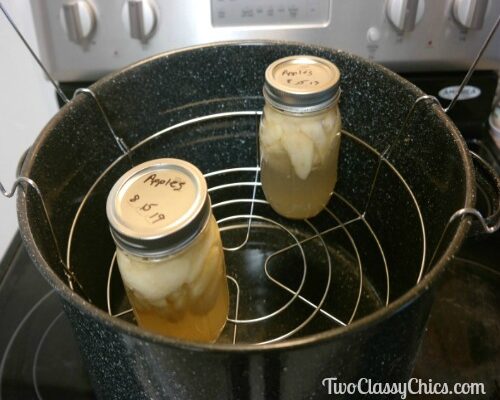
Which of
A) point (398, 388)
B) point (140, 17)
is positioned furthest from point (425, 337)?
point (140, 17)

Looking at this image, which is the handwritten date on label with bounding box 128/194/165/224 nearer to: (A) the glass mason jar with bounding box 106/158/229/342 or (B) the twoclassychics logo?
(A) the glass mason jar with bounding box 106/158/229/342

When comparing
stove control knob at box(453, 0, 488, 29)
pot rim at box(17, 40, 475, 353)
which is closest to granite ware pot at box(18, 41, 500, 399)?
pot rim at box(17, 40, 475, 353)

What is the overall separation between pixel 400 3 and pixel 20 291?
1.73ft

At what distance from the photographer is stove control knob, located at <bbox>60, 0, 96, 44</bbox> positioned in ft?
1.71

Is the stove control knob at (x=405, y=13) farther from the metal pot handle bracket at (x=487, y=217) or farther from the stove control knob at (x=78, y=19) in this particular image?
the stove control knob at (x=78, y=19)

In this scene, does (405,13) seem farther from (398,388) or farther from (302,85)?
(398,388)

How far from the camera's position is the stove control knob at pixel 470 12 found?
0.52 m

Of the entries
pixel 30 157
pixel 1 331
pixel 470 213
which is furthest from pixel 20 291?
pixel 470 213

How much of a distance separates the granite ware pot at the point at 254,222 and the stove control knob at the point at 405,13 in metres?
0.08

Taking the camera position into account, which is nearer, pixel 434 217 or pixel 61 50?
pixel 434 217

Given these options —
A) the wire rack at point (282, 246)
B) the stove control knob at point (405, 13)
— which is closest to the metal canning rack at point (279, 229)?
the wire rack at point (282, 246)

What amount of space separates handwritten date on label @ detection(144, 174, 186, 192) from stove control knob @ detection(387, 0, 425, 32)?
30cm

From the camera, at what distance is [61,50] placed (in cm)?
56

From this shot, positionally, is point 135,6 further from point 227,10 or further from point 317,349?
point 317,349
